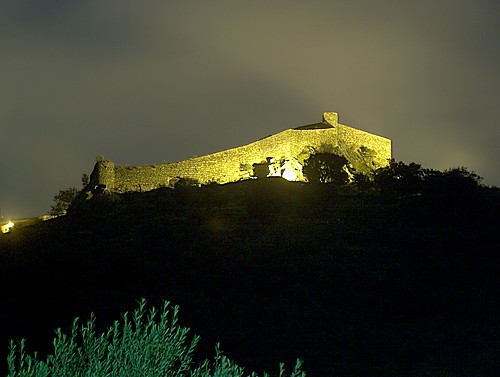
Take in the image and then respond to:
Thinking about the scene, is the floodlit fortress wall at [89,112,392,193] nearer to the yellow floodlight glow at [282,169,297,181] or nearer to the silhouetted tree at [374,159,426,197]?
the yellow floodlight glow at [282,169,297,181]

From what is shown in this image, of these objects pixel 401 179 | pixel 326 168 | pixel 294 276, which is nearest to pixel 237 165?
pixel 326 168

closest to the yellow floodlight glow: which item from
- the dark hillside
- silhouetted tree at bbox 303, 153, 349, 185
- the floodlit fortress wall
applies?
the floodlit fortress wall

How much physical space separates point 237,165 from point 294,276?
2959cm

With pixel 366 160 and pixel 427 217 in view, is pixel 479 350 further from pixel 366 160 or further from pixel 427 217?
pixel 366 160

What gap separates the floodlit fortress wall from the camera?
180 feet

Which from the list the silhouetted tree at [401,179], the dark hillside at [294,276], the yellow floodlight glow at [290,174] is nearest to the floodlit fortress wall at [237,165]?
the yellow floodlight glow at [290,174]

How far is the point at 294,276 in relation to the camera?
26484 mm

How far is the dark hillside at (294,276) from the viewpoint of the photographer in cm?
1983

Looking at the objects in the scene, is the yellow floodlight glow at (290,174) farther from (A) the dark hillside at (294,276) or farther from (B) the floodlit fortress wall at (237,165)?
(A) the dark hillside at (294,276)

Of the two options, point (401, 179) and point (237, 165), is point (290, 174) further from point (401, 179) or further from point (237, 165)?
point (401, 179)

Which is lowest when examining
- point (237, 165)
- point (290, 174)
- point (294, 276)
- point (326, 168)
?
point (294, 276)

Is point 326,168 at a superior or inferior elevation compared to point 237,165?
inferior

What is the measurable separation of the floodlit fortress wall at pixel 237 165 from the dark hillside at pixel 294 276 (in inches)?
428

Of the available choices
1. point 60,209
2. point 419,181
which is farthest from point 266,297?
point 60,209
